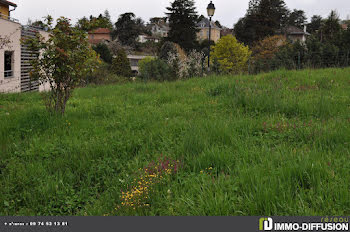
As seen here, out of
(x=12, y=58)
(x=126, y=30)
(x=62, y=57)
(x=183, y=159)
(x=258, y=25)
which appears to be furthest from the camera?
(x=126, y=30)

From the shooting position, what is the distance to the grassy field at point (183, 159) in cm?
321

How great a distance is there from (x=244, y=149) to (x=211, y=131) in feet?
3.03

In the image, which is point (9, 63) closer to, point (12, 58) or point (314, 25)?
point (12, 58)

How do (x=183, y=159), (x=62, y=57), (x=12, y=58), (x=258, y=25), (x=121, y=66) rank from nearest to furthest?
Result: 1. (x=183, y=159)
2. (x=62, y=57)
3. (x=12, y=58)
4. (x=121, y=66)
5. (x=258, y=25)

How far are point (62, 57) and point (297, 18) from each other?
287 ft

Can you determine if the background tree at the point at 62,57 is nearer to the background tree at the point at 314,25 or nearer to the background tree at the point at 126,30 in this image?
the background tree at the point at 126,30

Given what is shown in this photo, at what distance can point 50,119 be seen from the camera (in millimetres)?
6902

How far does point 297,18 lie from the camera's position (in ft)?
271

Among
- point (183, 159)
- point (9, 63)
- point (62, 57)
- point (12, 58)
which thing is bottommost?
point (183, 159)

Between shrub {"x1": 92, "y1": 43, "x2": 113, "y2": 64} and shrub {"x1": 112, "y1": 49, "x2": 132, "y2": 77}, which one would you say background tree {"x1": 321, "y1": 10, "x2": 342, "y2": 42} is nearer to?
shrub {"x1": 112, "y1": 49, "x2": 132, "y2": 77}

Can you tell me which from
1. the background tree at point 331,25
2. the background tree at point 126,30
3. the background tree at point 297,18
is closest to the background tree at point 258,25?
the background tree at point 331,25

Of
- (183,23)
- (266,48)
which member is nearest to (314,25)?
(266,48)

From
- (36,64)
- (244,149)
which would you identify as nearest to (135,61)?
(36,64)

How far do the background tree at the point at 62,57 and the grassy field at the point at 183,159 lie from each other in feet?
2.83
